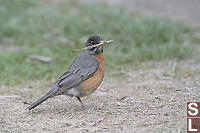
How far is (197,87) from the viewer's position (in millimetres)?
8164

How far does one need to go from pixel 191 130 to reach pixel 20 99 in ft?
11.4

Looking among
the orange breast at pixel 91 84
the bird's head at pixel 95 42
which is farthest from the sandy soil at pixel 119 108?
the bird's head at pixel 95 42

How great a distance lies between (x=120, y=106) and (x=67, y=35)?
6135mm

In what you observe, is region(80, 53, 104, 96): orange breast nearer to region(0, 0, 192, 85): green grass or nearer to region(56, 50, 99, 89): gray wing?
region(56, 50, 99, 89): gray wing

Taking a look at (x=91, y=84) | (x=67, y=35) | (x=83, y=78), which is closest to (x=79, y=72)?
(x=83, y=78)

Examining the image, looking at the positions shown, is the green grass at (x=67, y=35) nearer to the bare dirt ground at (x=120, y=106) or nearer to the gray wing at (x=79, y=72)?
the bare dirt ground at (x=120, y=106)

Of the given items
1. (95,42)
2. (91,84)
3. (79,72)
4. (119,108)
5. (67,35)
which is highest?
(67,35)

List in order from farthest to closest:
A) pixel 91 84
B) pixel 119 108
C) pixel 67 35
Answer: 1. pixel 67 35
2. pixel 91 84
3. pixel 119 108

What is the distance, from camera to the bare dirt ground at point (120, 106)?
19.8ft

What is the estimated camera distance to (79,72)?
718 centimetres

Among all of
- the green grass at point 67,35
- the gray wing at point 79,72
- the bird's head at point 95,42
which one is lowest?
the gray wing at point 79,72

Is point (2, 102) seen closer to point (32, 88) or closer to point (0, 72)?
point (32, 88)

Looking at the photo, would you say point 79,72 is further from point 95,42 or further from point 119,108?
point 119,108

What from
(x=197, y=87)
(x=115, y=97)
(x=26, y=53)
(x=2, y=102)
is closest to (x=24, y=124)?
(x=2, y=102)
